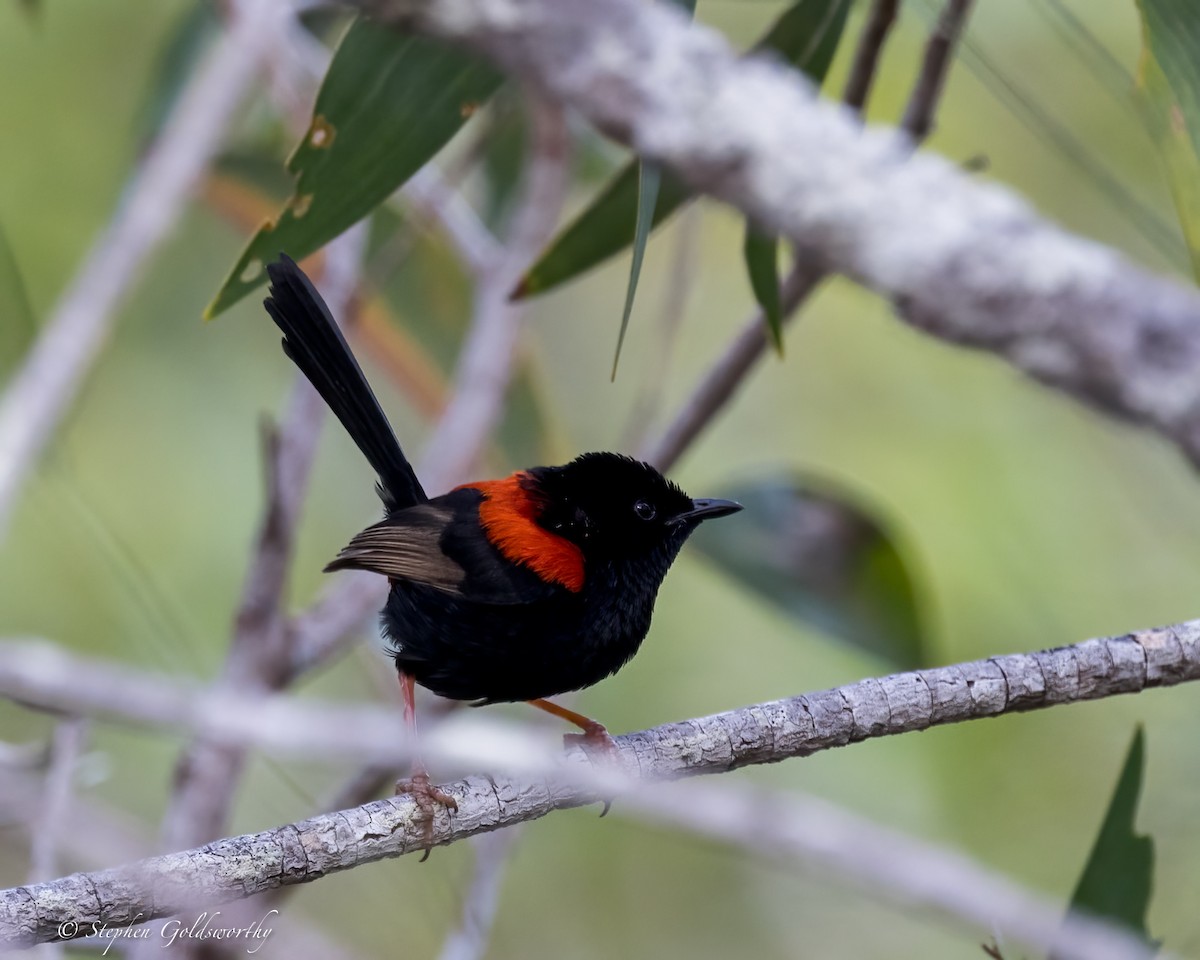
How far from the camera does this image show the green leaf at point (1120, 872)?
2.98 meters

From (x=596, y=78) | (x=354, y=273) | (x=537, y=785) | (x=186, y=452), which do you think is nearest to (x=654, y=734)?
(x=537, y=785)

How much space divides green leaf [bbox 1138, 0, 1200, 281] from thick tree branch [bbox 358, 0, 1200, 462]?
3.68 feet

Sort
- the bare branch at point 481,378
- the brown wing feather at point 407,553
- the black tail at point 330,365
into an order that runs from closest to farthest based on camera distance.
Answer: the brown wing feather at point 407,553, the black tail at point 330,365, the bare branch at point 481,378

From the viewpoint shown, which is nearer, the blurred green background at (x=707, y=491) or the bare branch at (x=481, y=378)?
the bare branch at (x=481, y=378)

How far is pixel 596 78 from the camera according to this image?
0.96 m

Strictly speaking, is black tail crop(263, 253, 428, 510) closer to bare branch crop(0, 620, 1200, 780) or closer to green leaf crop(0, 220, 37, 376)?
green leaf crop(0, 220, 37, 376)

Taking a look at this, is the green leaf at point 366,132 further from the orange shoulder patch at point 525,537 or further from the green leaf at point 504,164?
the green leaf at point 504,164

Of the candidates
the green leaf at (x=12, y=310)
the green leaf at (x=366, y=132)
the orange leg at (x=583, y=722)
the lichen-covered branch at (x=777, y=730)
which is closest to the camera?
the lichen-covered branch at (x=777, y=730)

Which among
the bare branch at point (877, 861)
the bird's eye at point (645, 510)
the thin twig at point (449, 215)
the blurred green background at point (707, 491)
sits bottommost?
the blurred green background at point (707, 491)

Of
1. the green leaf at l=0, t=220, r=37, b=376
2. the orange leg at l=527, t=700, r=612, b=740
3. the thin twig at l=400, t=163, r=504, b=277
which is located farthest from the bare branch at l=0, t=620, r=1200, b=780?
the thin twig at l=400, t=163, r=504, b=277

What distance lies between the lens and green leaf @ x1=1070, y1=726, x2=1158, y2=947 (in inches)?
Result: 117

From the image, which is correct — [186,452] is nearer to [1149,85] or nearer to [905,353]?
[905,353]

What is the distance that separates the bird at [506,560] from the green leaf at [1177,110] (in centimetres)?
164

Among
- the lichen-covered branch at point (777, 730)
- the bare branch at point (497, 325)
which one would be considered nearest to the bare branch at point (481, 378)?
the bare branch at point (497, 325)
